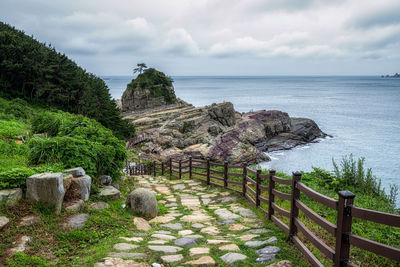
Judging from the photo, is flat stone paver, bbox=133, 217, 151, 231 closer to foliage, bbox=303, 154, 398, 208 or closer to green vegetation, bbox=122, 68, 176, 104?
foliage, bbox=303, 154, 398, 208

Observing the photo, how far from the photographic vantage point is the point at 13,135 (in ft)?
35.2

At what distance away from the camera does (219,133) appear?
41312 millimetres

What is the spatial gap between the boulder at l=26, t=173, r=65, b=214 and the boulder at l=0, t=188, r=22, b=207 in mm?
165

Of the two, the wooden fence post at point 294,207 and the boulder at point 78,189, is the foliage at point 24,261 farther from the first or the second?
the wooden fence post at point 294,207

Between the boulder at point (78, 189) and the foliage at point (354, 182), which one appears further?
the foliage at point (354, 182)

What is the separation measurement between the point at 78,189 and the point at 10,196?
1.44 meters

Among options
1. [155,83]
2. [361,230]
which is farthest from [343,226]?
[155,83]

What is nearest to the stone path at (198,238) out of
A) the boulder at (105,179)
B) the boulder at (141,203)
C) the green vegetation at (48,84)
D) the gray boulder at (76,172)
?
the boulder at (141,203)

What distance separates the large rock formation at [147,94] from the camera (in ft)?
209

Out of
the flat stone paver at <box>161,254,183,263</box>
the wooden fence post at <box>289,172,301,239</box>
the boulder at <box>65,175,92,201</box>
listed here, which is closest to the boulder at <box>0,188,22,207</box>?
the boulder at <box>65,175,92,201</box>

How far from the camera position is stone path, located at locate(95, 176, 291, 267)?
4.56 meters

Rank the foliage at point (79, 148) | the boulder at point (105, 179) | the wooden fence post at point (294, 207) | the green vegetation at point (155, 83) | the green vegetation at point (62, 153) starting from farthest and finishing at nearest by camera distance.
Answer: the green vegetation at point (155, 83) < the boulder at point (105, 179) < the foliage at point (79, 148) < the green vegetation at point (62, 153) < the wooden fence post at point (294, 207)

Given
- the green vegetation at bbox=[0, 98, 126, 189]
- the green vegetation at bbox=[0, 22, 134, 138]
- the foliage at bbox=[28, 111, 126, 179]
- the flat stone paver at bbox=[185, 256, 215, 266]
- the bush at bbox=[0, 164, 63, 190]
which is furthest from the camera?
the green vegetation at bbox=[0, 22, 134, 138]

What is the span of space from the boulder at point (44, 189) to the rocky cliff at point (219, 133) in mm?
25606
